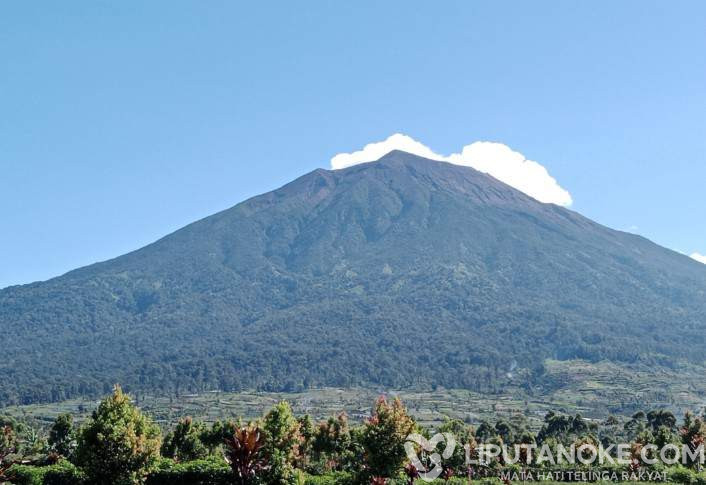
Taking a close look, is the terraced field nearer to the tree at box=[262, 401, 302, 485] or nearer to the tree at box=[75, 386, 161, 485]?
the tree at box=[262, 401, 302, 485]

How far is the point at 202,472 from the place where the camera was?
3475 cm

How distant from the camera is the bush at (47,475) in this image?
1406 inches

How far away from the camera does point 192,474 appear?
35.0m

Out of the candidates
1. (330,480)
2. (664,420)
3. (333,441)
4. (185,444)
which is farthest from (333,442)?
(664,420)

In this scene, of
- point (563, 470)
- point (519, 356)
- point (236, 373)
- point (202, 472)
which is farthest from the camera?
point (519, 356)

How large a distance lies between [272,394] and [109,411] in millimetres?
131128

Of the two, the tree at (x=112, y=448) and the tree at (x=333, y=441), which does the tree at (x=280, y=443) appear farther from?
the tree at (x=333, y=441)

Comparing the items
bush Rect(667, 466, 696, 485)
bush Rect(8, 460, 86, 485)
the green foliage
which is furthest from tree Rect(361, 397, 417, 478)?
the green foliage

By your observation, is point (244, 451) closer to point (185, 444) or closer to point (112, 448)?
point (112, 448)

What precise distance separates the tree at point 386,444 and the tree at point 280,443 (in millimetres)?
3364

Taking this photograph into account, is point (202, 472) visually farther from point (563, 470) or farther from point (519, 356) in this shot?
point (519, 356)

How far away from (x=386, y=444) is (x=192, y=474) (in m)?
10.2

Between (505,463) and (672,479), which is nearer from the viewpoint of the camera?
(672,479)

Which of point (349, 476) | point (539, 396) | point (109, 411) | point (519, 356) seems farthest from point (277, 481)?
point (519, 356)
